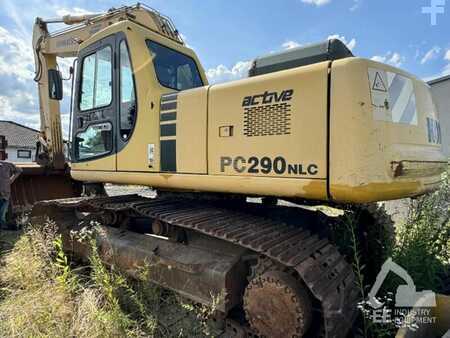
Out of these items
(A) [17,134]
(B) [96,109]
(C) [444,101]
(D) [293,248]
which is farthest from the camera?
(A) [17,134]

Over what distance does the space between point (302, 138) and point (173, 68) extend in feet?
7.76

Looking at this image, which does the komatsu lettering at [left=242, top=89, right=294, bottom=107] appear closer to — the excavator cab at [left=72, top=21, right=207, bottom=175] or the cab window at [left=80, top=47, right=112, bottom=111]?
the excavator cab at [left=72, top=21, right=207, bottom=175]

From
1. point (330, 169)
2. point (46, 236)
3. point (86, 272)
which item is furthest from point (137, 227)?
point (330, 169)

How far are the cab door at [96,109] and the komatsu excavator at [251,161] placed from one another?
0.02m

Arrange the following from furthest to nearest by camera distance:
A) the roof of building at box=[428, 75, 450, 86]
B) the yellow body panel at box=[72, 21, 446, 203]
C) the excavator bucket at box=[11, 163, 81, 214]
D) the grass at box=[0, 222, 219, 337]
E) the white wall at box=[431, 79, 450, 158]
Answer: the roof of building at box=[428, 75, 450, 86], the white wall at box=[431, 79, 450, 158], the excavator bucket at box=[11, 163, 81, 214], the grass at box=[0, 222, 219, 337], the yellow body panel at box=[72, 21, 446, 203]

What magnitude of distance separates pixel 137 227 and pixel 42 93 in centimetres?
378

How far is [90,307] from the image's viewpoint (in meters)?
2.90

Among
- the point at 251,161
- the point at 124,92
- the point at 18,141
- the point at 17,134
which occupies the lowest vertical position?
the point at 251,161

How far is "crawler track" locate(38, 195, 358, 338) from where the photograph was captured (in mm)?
2307

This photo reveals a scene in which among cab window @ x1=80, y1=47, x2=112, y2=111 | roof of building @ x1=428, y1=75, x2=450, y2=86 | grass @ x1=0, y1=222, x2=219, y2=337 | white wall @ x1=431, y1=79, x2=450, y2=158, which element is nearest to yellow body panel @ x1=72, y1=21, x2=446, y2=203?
cab window @ x1=80, y1=47, x2=112, y2=111

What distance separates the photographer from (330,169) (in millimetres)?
2285

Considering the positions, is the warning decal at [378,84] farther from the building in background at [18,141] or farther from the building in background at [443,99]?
the building in background at [18,141]

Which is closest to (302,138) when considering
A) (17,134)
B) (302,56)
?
(302,56)

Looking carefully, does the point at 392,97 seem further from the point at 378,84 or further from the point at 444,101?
the point at 444,101
